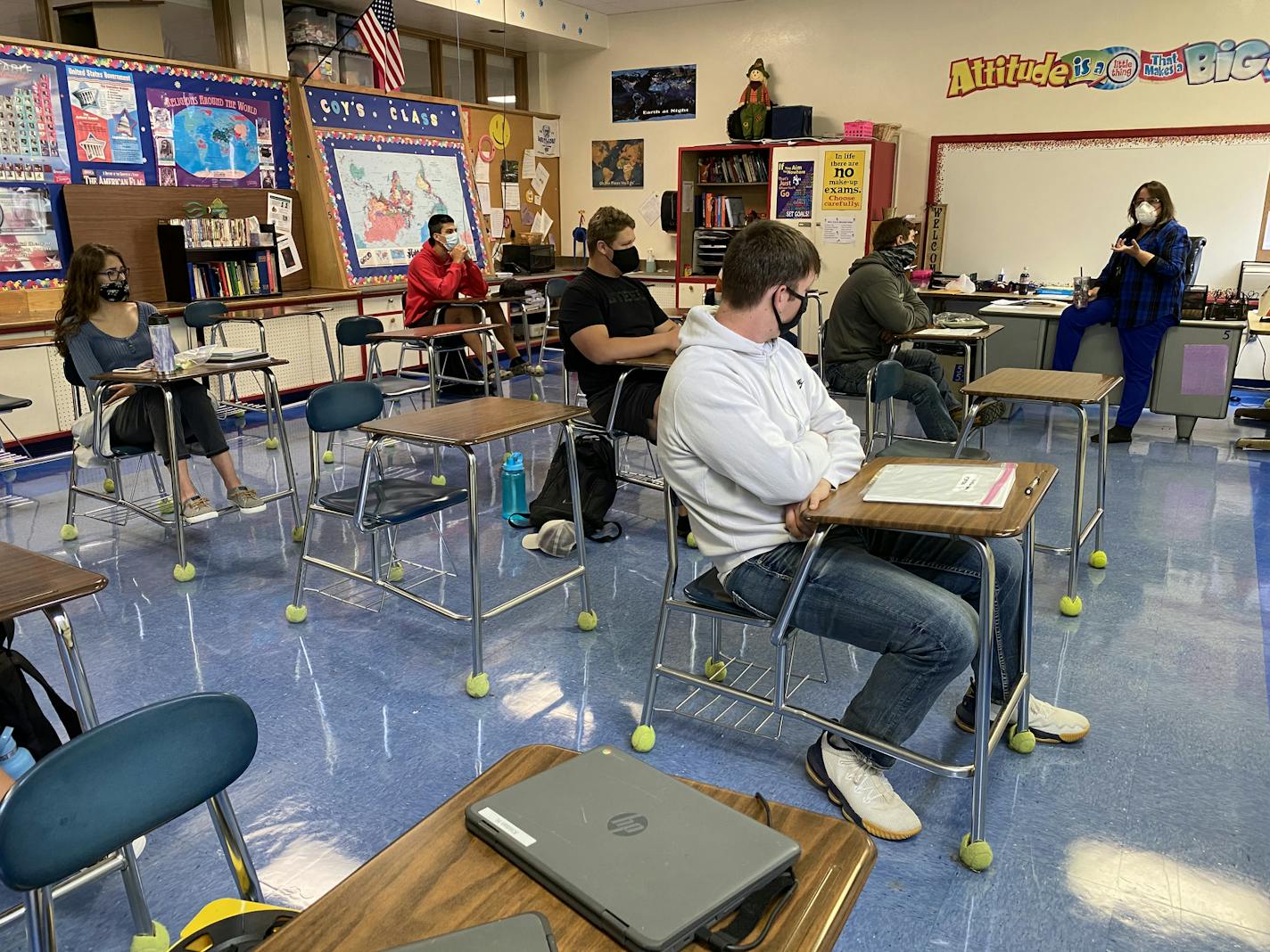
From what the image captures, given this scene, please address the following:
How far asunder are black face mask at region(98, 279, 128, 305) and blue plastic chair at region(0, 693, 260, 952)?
324 centimetres

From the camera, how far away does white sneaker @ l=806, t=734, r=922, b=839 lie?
6.54ft

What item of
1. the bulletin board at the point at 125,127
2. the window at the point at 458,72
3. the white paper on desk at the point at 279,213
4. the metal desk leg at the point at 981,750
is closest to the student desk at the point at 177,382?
the bulletin board at the point at 125,127

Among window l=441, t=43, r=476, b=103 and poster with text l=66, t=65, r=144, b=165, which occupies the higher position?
window l=441, t=43, r=476, b=103

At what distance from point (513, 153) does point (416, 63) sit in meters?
→ 1.15

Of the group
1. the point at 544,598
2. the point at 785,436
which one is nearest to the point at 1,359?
the point at 544,598

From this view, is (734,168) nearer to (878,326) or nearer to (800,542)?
(878,326)

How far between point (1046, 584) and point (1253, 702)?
0.90 metres

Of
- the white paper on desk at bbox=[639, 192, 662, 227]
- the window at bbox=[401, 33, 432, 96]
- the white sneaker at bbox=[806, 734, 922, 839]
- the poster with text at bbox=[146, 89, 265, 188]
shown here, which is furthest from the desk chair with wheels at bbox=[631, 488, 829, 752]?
the window at bbox=[401, 33, 432, 96]

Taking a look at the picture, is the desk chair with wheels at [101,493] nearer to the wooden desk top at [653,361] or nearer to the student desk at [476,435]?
the student desk at [476,435]

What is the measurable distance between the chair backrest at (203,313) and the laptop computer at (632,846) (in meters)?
5.19

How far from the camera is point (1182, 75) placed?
657 cm

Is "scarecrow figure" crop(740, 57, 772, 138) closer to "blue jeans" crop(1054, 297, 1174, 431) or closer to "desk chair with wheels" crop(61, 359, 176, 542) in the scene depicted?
"blue jeans" crop(1054, 297, 1174, 431)

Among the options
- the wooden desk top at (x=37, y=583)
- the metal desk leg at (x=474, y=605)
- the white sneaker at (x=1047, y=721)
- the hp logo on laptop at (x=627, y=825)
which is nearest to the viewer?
the hp logo on laptop at (x=627, y=825)

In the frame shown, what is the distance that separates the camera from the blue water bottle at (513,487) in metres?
4.10
